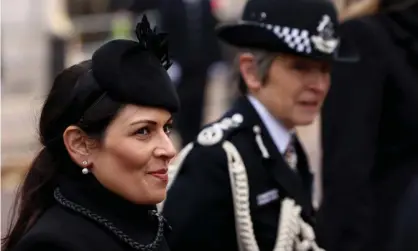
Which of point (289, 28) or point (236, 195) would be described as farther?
point (289, 28)

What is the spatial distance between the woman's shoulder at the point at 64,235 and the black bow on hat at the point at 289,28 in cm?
126

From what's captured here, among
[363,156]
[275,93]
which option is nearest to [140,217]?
[275,93]

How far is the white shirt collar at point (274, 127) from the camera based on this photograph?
399 cm

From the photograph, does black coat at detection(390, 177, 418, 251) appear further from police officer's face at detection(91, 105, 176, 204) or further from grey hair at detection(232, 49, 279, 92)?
grey hair at detection(232, 49, 279, 92)

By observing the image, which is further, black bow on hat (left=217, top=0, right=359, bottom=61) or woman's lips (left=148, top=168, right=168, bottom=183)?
black bow on hat (left=217, top=0, right=359, bottom=61)

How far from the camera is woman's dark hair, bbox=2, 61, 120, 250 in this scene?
307 centimetres

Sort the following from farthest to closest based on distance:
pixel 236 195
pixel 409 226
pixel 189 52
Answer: pixel 189 52 < pixel 236 195 < pixel 409 226

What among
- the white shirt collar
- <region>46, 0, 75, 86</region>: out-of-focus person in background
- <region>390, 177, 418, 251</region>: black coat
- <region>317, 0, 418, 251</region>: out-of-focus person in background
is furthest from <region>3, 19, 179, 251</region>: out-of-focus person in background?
<region>46, 0, 75, 86</region>: out-of-focus person in background

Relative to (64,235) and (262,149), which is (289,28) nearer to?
Answer: (262,149)

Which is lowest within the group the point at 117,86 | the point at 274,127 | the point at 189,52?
the point at 189,52

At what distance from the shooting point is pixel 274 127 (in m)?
4.00

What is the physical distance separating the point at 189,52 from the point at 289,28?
4338mm

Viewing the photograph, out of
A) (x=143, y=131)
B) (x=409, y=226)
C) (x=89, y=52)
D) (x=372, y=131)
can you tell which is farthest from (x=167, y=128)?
(x=89, y=52)

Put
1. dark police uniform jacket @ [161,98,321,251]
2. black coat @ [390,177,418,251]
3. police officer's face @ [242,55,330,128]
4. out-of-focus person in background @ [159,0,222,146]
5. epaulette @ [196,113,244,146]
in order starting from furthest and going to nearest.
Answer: out-of-focus person in background @ [159,0,222,146] < police officer's face @ [242,55,330,128] < epaulette @ [196,113,244,146] < dark police uniform jacket @ [161,98,321,251] < black coat @ [390,177,418,251]
